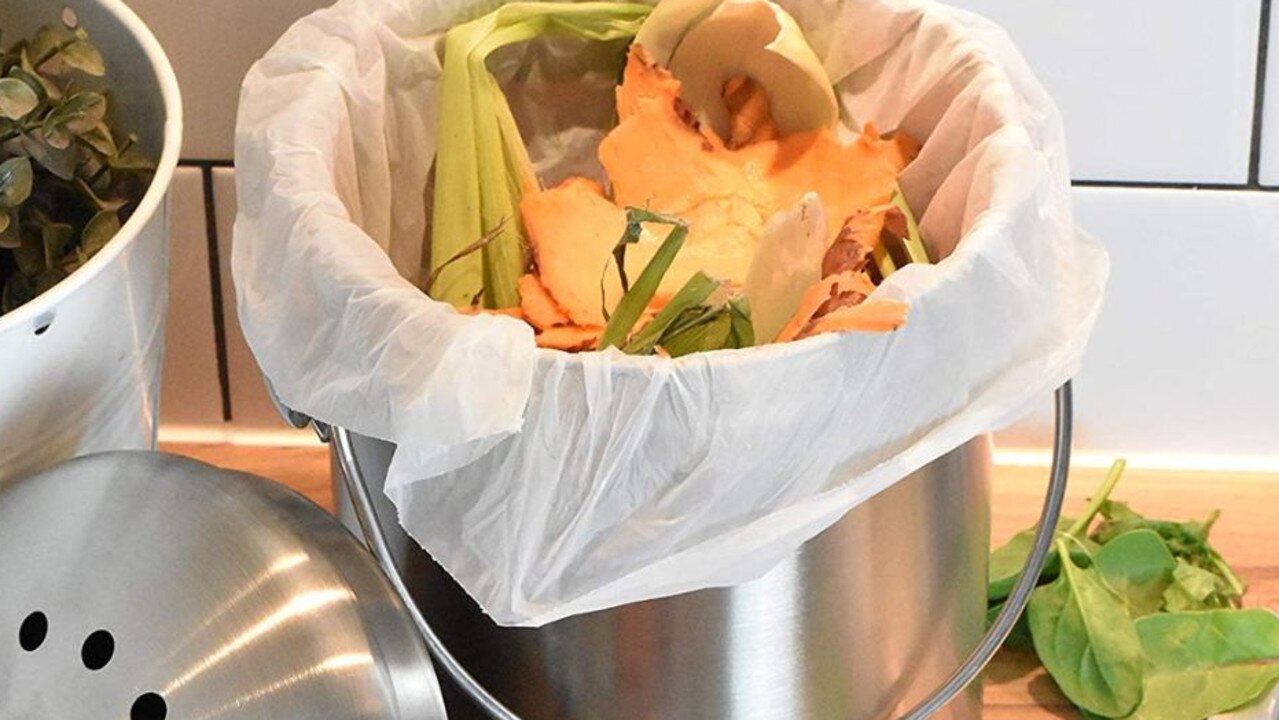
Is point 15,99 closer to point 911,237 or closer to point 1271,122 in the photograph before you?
point 911,237

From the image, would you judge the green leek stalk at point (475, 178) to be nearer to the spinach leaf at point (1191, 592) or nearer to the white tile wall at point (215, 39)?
the white tile wall at point (215, 39)

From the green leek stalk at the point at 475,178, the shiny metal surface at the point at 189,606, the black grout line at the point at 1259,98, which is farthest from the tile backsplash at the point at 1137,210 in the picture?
the shiny metal surface at the point at 189,606

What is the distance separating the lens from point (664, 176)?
45 centimetres

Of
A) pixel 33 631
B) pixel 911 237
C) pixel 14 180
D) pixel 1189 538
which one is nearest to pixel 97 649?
pixel 33 631

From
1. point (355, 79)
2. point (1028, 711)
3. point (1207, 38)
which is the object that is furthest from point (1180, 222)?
point (355, 79)

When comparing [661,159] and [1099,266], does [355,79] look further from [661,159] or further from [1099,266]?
[1099,266]

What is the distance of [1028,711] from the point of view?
480 mm

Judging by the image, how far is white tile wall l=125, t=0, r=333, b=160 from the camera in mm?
525

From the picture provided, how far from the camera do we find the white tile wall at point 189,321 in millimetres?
554

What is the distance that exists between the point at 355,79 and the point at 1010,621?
0.23 m

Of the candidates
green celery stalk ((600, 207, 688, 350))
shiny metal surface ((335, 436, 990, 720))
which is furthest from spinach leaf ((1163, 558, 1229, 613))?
green celery stalk ((600, 207, 688, 350))

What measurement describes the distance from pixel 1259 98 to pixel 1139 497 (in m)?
0.14

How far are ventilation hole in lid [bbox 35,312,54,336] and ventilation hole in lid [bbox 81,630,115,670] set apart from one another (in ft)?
0.24

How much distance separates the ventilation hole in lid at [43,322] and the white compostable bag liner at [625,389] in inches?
1.8
